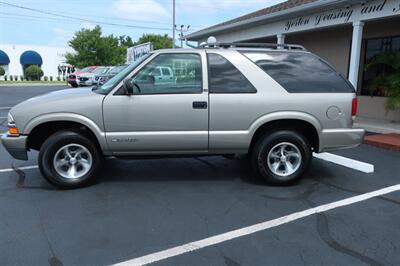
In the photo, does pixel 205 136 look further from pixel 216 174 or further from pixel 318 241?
pixel 318 241

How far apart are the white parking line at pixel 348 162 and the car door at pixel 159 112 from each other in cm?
274

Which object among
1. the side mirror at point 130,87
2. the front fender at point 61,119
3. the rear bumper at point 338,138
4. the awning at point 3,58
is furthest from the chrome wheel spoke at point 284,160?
the awning at point 3,58

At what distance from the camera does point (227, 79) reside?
4727mm

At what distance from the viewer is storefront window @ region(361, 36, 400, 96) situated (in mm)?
10328

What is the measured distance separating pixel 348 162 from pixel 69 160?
449cm

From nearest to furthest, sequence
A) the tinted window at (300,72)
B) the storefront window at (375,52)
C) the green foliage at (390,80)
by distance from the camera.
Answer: the tinted window at (300,72) < the green foliage at (390,80) < the storefront window at (375,52)

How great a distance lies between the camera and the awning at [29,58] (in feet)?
164

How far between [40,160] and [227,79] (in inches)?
104

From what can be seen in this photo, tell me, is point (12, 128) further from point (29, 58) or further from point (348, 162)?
point (29, 58)

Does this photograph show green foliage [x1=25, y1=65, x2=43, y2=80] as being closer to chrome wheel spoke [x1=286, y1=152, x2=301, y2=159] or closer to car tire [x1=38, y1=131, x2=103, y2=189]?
car tire [x1=38, y1=131, x2=103, y2=189]

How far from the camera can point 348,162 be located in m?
6.08

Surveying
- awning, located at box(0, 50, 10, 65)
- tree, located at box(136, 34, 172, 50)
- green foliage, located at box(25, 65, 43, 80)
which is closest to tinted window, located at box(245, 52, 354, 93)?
green foliage, located at box(25, 65, 43, 80)

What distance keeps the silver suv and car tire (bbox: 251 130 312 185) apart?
14 mm

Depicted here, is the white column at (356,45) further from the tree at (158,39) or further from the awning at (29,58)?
the tree at (158,39)
